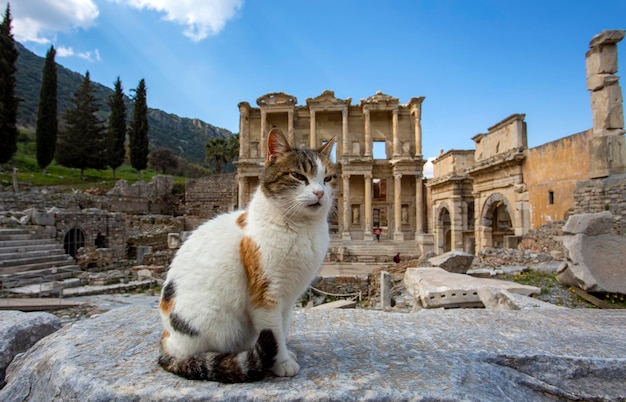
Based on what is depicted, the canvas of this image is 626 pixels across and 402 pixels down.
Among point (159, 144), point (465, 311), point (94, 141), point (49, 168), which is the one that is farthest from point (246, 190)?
point (159, 144)

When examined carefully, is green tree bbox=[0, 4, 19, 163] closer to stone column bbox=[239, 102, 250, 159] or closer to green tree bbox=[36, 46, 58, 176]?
green tree bbox=[36, 46, 58, 176]

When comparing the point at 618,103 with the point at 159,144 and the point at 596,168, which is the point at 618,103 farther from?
the point at 159,144

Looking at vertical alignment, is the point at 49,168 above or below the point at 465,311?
above

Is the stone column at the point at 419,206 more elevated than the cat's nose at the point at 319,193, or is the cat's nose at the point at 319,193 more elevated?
the stone column at the point at 419,206

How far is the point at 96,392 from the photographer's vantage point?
1.67m

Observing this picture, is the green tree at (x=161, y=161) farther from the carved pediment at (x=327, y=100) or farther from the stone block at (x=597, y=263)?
the stone block at (x=597, y=263)

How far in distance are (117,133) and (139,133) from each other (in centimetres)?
259

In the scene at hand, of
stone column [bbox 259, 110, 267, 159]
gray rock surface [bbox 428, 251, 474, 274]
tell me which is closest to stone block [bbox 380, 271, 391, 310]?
gray rock surface [bbox 428, 251, 474, 274]

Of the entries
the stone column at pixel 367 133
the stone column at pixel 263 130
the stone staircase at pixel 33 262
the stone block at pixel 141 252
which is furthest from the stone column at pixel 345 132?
the stone staircase at pixel 33 262

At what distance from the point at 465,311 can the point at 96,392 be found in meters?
3.50

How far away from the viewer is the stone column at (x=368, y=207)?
27.0 metres

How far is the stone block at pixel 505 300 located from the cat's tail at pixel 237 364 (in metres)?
4.24

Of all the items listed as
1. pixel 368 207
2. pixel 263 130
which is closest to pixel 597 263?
pixel 368 207

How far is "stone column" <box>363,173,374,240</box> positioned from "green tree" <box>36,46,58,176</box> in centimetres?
2986
